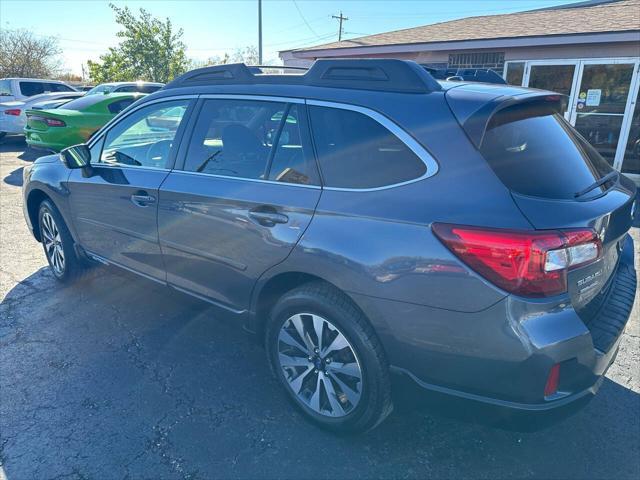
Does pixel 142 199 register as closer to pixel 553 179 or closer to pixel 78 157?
pixel 78 157

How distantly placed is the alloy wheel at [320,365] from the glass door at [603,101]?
9074 mm

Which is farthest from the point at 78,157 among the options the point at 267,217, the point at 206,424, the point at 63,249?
the point at 206,424

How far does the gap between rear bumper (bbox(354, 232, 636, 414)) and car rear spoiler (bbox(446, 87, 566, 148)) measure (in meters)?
0.73

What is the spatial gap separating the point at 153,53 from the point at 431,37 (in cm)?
2378

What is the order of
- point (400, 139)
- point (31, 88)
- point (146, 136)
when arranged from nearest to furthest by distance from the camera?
point (400, 139)
point (146, 136)
point (31, 88)

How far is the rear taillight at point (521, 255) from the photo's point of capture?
1693 millimetres

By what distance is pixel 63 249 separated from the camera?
3975 mm

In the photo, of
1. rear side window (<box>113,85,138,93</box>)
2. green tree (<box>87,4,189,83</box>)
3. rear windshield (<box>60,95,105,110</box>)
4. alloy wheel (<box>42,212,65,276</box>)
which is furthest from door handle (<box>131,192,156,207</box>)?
green tree (<box>87,4,189,83</box>)

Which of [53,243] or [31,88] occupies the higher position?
[31,88]

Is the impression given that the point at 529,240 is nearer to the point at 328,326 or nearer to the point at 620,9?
the point at 328,326

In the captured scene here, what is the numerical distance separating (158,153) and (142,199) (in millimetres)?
363

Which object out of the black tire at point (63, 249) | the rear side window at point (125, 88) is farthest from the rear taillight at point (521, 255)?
the rear side window at point (125, 88)

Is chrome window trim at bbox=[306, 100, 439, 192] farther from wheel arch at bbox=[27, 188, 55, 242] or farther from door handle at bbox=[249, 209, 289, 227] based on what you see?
wheel arch at bbox=[27, 188, 55, 242]

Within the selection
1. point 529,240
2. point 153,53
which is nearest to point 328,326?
point 529,240
